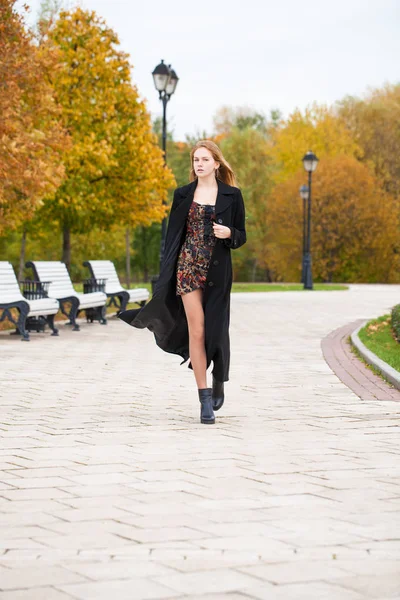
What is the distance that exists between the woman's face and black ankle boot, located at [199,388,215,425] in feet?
5.12

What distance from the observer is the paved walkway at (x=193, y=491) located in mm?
3826

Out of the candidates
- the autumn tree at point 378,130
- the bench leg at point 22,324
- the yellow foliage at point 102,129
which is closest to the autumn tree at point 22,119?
the bench leg at point 22,324

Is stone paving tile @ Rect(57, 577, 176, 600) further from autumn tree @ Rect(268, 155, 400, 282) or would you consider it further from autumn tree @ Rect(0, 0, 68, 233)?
autumn tree @ Rect(268, 155, 400, 282)

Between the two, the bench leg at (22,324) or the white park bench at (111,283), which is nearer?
the bench leg at (22,324)

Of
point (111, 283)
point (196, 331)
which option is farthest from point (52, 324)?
point (196, 331)

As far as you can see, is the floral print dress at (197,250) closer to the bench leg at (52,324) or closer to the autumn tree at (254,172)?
the bench leg at (52,324)

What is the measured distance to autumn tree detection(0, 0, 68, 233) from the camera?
683 inches

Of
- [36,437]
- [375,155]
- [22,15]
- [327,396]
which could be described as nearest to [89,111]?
[22,15]

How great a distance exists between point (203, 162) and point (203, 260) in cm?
70

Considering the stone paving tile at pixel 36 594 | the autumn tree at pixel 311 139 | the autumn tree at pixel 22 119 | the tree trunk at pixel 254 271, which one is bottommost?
the tree trunk at pixel 254 271

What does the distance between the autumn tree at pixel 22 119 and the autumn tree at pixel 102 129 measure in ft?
15.2

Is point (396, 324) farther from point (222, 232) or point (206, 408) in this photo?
point (222, 232)

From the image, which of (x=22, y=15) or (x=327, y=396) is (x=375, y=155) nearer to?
(x=22, y=15)

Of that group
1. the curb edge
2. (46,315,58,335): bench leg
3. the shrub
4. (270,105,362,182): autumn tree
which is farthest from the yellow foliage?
(270,105,362,182): autumn tree
